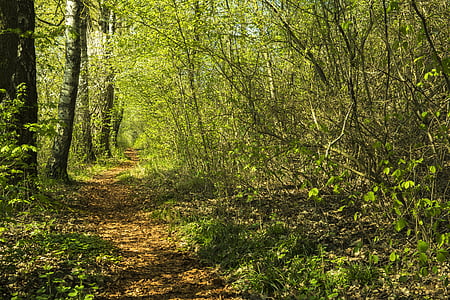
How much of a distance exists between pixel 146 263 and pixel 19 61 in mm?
4048

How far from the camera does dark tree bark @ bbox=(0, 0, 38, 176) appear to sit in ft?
18.1

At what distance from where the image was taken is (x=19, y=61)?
5.91 m

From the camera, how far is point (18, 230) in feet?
15.9

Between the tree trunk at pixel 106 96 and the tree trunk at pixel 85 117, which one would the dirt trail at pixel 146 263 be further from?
the tree trunk at pixel 106 96

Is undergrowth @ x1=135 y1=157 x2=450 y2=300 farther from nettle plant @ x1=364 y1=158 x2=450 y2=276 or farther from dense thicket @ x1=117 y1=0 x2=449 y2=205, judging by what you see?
dense thicket @ x1=117 y1=0 x2=449 y2=205

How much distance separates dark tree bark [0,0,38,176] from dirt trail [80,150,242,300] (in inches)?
71.4

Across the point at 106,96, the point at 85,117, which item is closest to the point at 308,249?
the point at 85,117

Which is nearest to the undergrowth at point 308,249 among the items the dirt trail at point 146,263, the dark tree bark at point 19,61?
the dirt trail at point 146,263

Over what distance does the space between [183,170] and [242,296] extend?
5.70m

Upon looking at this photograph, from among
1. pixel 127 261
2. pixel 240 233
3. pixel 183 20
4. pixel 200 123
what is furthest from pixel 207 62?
pixel 127 261

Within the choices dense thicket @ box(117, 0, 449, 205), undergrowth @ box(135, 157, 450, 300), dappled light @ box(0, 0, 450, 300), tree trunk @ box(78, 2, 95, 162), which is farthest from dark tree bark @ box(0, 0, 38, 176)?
tree trunk @ box(78, 2, 95, 162)

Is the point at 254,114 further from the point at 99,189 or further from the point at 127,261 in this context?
the point at 99,189

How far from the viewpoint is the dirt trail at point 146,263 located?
13.7ft

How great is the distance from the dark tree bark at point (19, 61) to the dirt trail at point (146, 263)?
5.95 feet
